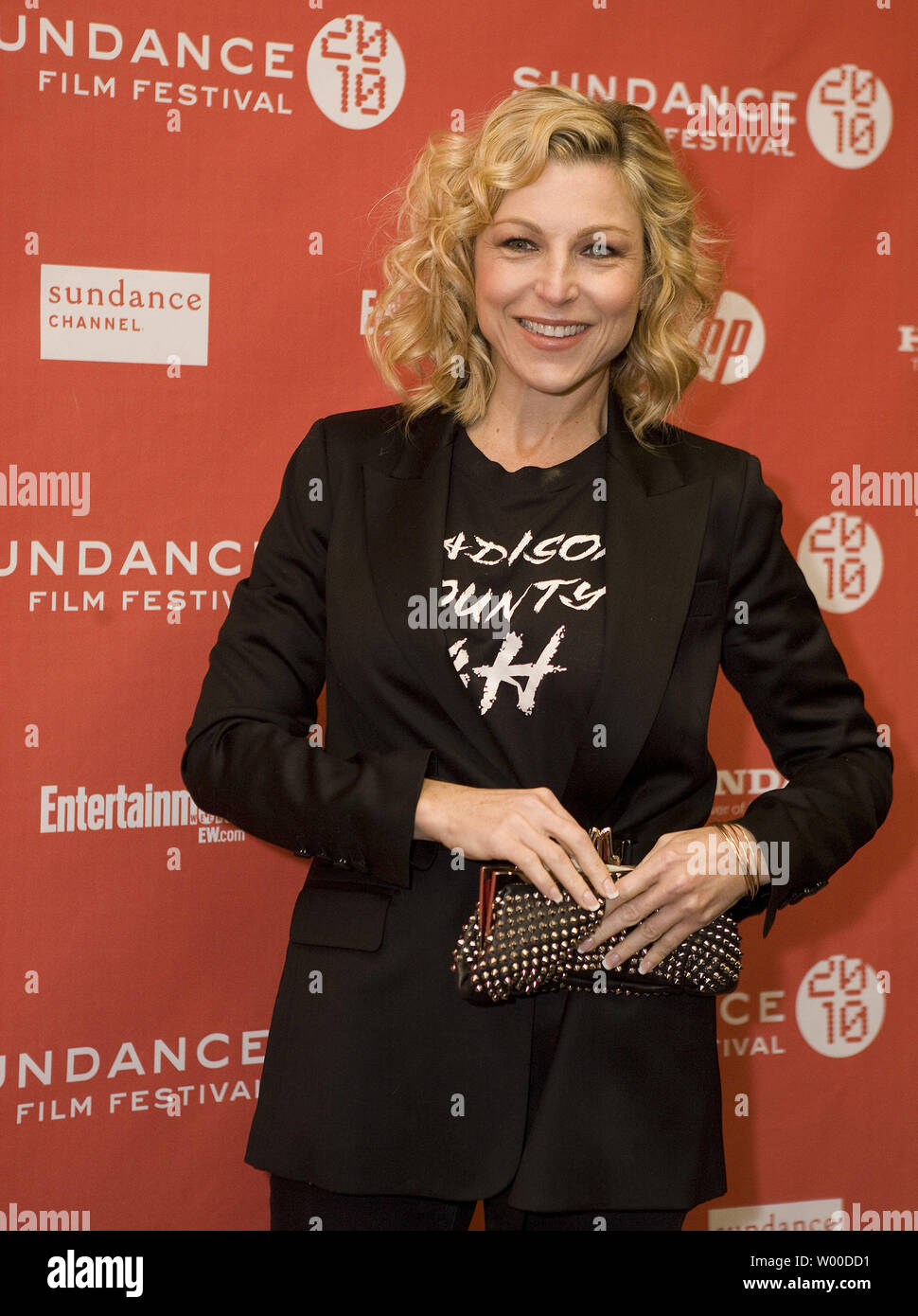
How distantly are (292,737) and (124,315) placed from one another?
0.91 meters

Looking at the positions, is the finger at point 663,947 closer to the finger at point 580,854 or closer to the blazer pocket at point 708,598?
the finger at point 580,854

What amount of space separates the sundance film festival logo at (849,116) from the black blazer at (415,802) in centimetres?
117

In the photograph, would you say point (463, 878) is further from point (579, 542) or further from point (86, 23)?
point (86, 23)

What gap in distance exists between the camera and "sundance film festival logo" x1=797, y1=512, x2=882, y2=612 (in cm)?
248

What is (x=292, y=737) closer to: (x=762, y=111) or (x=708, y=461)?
(x=708, y=461)

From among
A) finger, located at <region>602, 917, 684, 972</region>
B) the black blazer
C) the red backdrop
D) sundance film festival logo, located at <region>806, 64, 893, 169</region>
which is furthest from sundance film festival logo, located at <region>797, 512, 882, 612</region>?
finger, located at <region>602, 917, 684, 972</region>

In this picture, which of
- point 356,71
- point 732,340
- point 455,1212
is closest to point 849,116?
point 732,340

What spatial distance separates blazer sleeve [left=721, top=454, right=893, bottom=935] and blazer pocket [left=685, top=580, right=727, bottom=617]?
3 centimetres

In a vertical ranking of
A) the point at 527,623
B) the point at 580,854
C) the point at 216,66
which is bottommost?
the point at 580,854

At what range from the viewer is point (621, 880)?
4.38ft

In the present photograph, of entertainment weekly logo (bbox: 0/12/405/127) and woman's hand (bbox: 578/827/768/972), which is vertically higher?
entertainment weekly logo (bbox: 0/12/405/127)

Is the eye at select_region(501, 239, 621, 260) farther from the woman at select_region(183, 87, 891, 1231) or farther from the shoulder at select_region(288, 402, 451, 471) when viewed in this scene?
the shoulder at select_region(288, 402, 451, 471)

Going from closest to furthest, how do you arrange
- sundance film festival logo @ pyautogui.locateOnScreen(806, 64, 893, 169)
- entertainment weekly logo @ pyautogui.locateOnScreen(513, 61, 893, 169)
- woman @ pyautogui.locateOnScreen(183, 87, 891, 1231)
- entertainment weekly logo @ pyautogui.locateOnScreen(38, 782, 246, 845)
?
woman @ pyautogui.locateOnScreen(183, 87, 891, 1231)
entertainment weekly logo @ pyautogui.locateOnScreen(38, 782, 246, 845)
entertainment weekly logo @ pyautogui.locateOnScreen(513, 61, 893, 169)
sundance film festival logo @ pyautogui.locateOnScreen(806, 64, 893, 169)

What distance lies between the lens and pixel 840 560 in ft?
8.21
